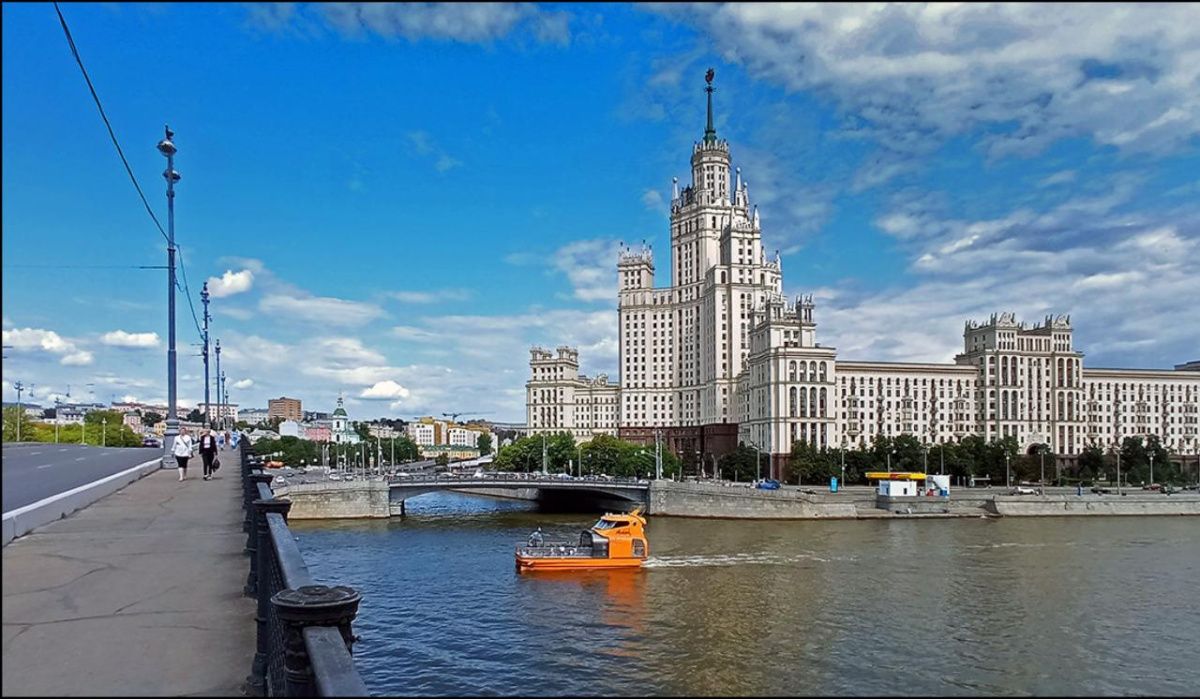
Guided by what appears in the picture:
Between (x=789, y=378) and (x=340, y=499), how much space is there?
49.5 m

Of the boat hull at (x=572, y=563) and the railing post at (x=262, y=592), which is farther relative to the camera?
the boat hull at (x=572, y=563)

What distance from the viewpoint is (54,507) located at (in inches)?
446

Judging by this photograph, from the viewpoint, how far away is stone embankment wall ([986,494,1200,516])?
189ft

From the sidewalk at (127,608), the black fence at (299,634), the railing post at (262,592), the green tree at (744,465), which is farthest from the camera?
the green tree at (744,465)

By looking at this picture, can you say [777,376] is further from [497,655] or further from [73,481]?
[73,481]

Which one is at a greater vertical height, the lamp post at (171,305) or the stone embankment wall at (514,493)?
the lamp post at (171,305)

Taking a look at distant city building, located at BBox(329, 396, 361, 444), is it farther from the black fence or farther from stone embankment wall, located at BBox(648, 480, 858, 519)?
the black fence

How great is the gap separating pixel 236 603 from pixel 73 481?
1164 cm

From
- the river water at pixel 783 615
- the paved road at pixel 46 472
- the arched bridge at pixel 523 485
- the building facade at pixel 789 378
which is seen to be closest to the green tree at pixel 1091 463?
the building facade at pixel 789 378

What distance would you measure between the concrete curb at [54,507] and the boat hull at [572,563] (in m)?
18.7

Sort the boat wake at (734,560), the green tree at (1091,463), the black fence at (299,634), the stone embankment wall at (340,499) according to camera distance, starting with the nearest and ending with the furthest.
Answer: the black fence at (299,634) → the boat wake at (734,560) → the stone embankment wall at (340,499) → the green tree at (1091,463)

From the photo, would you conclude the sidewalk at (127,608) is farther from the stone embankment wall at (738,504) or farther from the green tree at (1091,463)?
the green tree at (1091,463)

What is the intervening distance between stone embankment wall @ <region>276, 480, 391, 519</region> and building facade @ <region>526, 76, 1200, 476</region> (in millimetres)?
44753

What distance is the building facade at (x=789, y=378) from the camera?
8838 centimetres
